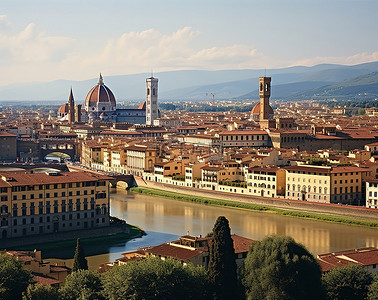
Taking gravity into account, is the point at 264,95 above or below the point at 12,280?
above

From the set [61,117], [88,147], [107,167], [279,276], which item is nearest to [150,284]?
[279,276]

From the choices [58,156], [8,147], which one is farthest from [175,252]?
[58,156]

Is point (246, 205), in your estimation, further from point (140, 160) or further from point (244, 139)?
point (244, 139)

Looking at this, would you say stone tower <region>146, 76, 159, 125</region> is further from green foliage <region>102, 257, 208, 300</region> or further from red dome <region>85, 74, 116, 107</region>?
green foliage <region>102, 257, 208, 300</region>

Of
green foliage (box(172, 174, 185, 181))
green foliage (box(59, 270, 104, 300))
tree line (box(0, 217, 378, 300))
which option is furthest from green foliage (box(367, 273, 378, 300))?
green foliage (box(172, 174, 185, 181))

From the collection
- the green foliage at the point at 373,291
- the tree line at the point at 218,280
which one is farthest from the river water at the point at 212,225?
the green foliage at the point at 373,291

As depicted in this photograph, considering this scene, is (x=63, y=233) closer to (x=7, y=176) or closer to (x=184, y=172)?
(x=7, y=176)
